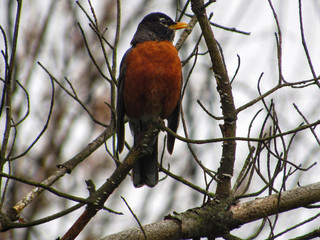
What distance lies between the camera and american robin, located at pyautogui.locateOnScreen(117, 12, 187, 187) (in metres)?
4.91

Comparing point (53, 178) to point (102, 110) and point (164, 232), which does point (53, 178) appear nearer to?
point (164, 232)

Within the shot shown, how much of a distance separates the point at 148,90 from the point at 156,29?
108 cm

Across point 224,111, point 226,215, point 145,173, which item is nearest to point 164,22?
point 145,173

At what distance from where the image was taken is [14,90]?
640 cm

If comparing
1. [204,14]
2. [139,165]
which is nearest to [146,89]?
[139,165]

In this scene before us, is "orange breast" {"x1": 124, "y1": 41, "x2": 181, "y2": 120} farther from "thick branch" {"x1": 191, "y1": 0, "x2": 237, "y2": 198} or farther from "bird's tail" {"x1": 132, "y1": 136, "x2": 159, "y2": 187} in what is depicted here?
"thick branch" {"x1": 191, "y1": 0, "x2": 237, "y2": 198}

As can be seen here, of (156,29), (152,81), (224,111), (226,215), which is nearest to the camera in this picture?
(226,215)

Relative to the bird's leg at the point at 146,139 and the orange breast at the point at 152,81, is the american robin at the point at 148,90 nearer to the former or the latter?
the orange breast at the point at 152,81

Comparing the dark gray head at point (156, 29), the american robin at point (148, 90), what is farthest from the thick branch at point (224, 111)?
the dark gray head at point (156, 29)

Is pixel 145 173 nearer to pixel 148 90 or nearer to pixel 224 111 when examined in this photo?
pixel 148 90

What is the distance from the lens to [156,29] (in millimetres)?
5668

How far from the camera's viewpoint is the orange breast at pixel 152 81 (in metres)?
4.90

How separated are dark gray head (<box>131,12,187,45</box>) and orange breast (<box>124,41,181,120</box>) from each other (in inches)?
13.3

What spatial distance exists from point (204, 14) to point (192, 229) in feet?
4.91
